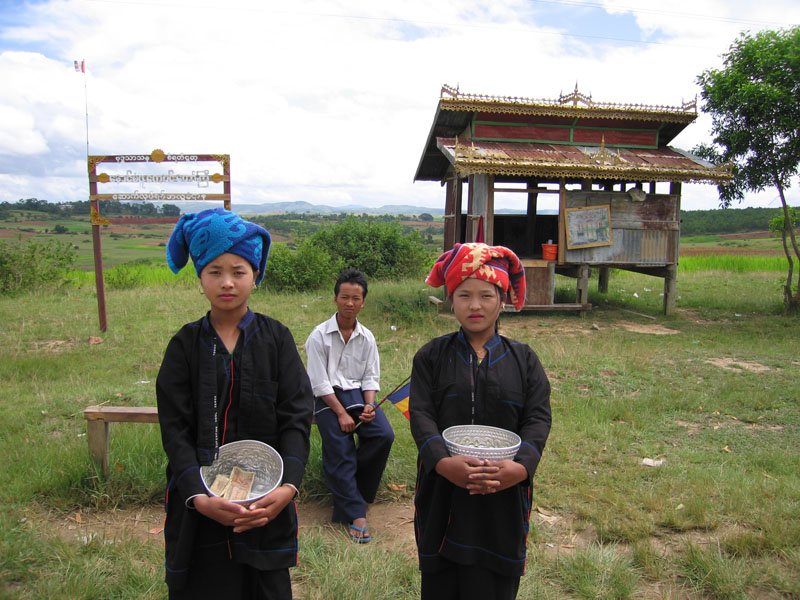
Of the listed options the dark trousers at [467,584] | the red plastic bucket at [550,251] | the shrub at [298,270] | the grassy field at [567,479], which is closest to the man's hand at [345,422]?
the grassy field at [567,479]

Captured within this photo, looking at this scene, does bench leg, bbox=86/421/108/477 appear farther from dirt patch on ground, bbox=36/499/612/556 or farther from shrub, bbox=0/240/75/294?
shrub, bbox=0/240/75/294

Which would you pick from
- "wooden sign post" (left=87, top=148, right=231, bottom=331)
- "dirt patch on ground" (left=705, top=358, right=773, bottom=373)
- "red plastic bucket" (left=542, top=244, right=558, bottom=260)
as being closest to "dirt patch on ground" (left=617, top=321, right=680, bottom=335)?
"red plastic bucket" (left=542, top=244, right=558, bottom=260)

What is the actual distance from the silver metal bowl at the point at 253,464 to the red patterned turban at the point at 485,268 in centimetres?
90

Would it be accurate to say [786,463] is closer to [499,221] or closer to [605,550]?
→ [605,550]

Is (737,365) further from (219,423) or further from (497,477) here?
(219,423)

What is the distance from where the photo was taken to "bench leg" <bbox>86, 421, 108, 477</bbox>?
3982 mm

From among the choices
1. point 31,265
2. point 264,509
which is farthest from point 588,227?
point 31,265

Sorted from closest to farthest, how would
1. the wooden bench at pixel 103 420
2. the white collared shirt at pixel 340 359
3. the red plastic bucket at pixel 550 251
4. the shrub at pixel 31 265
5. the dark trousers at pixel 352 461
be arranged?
the dark trousers at pixel 352 461
the wooden bench at pixel 103 420
the white collared shirt at pixel 340 359
the red plastic bucket at pixel 550 251
the shrub at pixel 31 265

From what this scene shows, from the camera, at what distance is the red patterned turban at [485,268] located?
237cm

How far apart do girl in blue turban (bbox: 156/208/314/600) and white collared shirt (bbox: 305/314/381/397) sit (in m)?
1.78

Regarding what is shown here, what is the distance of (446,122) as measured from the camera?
12.0 metres

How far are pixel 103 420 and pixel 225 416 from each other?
2245mm

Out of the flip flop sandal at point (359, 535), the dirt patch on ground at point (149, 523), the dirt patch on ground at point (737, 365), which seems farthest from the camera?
the dirt patch on ground at point (737, 365)

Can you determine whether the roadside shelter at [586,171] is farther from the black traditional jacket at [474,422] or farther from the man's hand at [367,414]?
the black traditional jacket at [474,422]
